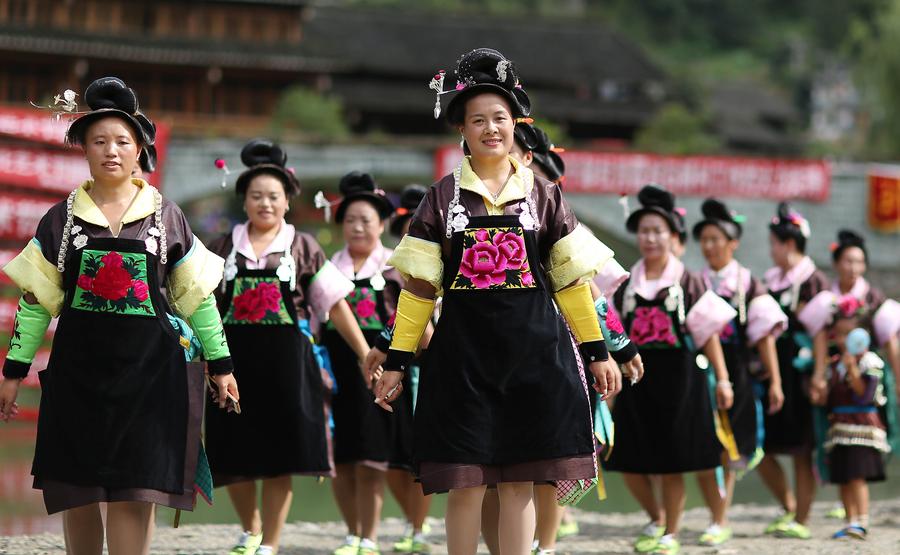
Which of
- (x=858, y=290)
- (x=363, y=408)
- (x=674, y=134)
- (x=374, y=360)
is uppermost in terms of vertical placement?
(x=674, y=134)

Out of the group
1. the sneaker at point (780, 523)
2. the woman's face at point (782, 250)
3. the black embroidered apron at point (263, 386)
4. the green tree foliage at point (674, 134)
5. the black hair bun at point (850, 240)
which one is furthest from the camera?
the green tree foliage at point (674, 134)

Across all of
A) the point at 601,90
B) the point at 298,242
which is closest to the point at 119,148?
the point at 298,242

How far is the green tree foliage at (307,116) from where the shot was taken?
30.7 meters

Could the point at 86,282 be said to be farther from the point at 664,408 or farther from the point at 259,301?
the point at 664,408

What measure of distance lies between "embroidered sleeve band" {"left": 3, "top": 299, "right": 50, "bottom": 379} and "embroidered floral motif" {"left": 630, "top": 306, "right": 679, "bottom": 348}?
3.17 metres

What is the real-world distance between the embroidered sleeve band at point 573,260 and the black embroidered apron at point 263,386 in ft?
5.51

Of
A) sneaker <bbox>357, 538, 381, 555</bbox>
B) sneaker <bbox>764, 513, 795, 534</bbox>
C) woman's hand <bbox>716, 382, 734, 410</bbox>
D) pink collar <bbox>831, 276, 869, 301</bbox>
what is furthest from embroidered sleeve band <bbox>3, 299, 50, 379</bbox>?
pink collar <bbox>831, 276, 869, 301</bbox>

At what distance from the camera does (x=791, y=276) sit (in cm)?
780

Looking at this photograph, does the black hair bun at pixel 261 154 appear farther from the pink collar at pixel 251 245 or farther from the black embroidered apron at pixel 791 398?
the black embroidered apron at pixel 791 398

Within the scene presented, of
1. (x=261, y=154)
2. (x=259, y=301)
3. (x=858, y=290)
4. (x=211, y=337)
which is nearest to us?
(x=211, y=337)

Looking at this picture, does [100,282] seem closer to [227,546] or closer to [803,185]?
[227,546]

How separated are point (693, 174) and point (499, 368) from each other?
21.5m

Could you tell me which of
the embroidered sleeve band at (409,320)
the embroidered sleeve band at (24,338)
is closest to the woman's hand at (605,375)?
the embroidered sleeve band at (409,320)

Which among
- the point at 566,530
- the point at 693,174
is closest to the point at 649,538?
the point at 566,530
